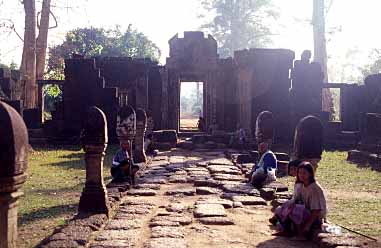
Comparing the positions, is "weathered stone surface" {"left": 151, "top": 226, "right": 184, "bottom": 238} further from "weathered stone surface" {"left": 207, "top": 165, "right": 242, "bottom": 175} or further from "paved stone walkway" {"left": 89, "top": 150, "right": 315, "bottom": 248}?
"weathered stone surface" {"left": 207, "top": 165, "right": 242, "bottom": 175}

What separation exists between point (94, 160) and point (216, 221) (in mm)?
1881

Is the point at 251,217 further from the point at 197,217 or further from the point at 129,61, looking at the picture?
the point at 129,61

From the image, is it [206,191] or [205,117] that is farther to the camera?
[205,117]

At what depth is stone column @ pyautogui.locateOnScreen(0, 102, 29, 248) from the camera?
11.0ft

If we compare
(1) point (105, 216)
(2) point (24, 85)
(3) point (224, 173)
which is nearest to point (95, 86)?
(2) point (24, 85)

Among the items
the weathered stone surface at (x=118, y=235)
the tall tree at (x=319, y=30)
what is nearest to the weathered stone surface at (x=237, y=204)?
the weathered stone surface at (x=118, y=235)

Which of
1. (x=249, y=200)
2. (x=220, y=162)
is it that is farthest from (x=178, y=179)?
(x=220, y=162)

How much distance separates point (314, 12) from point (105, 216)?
886 inches

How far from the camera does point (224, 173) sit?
11.4 meters

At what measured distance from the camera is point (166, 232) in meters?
5.93

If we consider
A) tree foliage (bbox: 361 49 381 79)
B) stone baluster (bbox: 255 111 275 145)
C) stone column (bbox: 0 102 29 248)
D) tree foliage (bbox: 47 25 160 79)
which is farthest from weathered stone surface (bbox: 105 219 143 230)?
tree foliage (bbox: 361 49 381 79)

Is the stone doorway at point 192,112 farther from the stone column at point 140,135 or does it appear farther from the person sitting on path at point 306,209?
the person sitting on path at point 306,209

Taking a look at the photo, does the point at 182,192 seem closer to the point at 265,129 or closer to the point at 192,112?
the point at 265,129

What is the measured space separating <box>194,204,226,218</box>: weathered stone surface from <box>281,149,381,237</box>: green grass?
60.7 inches
